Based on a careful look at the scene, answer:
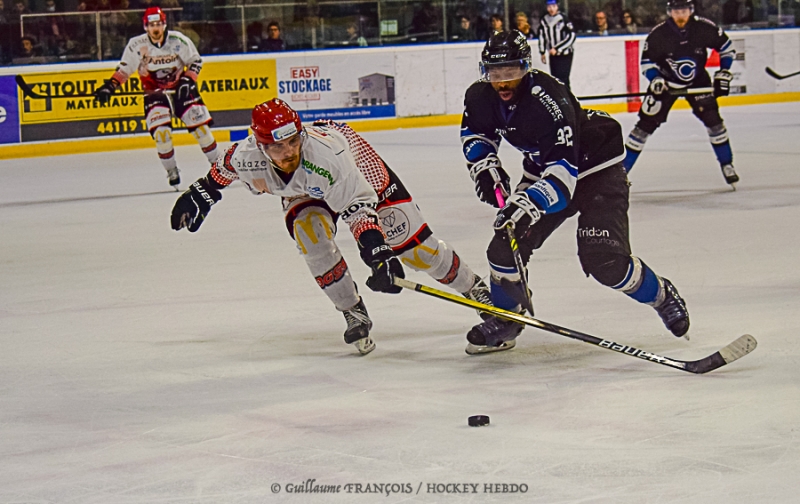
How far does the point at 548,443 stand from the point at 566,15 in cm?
1101

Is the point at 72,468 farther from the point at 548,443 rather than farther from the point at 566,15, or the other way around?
the point at 566,15

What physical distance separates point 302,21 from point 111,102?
2.31m

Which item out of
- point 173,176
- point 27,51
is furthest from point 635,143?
point 27,51

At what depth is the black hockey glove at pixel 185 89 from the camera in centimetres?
842

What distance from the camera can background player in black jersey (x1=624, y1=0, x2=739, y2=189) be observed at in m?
7.24

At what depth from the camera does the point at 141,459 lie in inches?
107

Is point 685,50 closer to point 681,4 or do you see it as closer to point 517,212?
point 681,4

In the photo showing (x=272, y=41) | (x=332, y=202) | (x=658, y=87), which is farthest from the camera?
(x=272, y=41)

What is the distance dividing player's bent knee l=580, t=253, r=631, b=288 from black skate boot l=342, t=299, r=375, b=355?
0.76 metres

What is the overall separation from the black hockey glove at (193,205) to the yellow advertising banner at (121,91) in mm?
7681

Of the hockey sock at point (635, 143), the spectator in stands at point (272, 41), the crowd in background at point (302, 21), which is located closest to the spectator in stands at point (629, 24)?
the crowd in background at point (302, 21)

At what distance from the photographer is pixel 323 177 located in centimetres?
346

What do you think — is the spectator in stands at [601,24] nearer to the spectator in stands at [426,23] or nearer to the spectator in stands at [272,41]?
the spectator in stands at [426,23]

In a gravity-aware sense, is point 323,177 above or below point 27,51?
below
